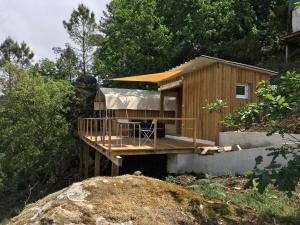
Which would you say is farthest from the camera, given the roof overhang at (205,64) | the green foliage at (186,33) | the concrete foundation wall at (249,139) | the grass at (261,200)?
the green foliage at (186,33)

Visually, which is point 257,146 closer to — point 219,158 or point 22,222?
point 219,158

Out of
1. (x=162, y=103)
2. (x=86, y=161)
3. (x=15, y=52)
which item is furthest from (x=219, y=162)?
(x=15, y=52)

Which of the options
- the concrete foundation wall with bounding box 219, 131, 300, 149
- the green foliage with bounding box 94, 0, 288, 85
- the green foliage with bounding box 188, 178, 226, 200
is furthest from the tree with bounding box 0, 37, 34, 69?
the green foliage with bounding box 188, 178, 226, 200

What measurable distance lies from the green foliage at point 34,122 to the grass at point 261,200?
1136cm

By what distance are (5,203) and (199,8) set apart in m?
15.9

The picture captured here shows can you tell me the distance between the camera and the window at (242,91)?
12266mm

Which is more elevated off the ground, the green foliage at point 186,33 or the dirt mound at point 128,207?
the green foliage at point 186,33

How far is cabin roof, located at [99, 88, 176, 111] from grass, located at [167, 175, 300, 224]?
9.86 meters

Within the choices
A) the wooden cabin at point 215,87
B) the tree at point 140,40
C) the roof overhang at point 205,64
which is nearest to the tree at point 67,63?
the tree at point 140,40

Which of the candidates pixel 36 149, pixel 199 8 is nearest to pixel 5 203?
pixel 36 149

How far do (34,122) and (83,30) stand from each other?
77.3 ft

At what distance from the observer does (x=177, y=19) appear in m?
23.5

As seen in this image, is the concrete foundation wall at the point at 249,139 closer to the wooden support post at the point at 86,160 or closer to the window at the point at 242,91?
the window at the point at 242,91

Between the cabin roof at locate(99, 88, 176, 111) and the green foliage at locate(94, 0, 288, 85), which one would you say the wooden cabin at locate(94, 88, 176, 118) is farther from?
the green foliage at locate(94, 0, 288, 85)
